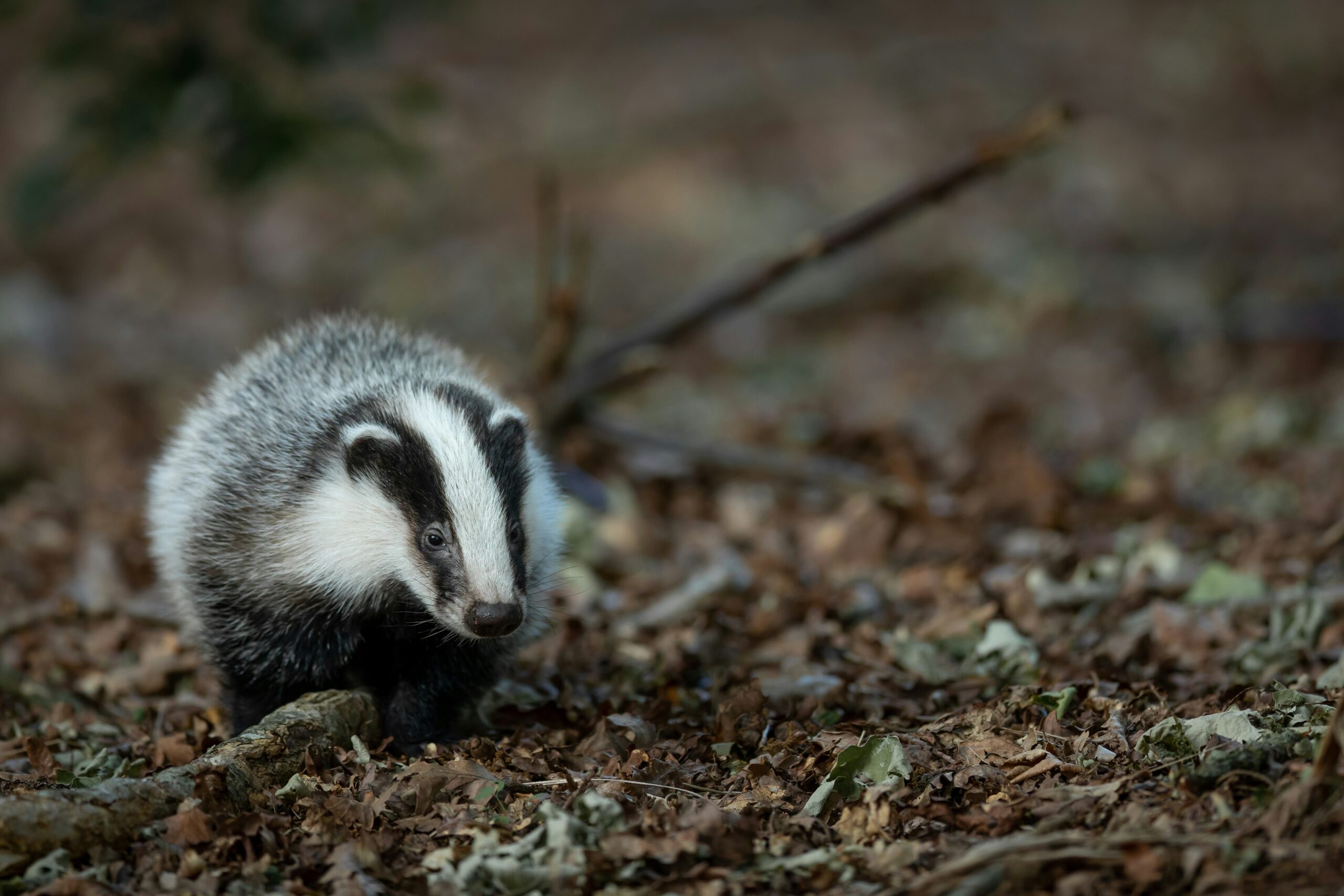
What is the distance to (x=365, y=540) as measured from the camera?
A: 540cm

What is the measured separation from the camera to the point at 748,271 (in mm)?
9156

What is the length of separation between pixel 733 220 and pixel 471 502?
1185cm

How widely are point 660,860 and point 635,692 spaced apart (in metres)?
2.15

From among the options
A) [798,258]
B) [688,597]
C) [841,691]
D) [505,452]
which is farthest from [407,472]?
[798,258]

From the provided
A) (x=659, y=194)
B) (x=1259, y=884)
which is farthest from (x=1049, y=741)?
(x=659, y=194)

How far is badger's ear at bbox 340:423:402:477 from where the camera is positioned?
17.6 ft

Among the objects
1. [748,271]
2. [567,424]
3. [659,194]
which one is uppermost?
[659,194]

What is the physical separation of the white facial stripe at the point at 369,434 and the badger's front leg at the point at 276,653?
0.80 m

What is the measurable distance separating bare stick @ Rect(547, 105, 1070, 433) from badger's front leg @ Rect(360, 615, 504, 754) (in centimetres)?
362

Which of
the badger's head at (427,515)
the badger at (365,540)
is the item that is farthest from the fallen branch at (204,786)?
the badger's head at (427,515)

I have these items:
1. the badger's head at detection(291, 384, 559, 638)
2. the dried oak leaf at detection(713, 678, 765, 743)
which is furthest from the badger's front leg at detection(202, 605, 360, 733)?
the dried oak leaf at detection(713, 678, 765, 743)

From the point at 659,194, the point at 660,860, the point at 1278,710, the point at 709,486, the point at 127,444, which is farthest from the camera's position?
the point at 659,194

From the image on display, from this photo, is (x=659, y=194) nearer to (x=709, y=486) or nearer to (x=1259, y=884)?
(x=709, y=486)

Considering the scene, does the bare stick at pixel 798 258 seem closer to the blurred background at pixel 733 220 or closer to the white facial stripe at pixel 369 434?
the blurred background at pixel 733 220
